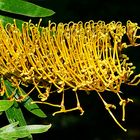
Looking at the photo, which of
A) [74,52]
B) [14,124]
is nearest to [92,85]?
[74,52]

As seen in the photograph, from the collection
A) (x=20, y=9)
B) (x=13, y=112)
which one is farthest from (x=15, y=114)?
(x=20, y=9)

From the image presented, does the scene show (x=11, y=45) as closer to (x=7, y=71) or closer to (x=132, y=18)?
(x=7, y=71)

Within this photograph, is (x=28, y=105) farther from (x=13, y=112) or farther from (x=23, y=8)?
(x=23, y=8)

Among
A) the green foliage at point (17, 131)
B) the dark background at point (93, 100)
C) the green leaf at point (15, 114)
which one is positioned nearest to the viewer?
the green foliage at point (17, 131)

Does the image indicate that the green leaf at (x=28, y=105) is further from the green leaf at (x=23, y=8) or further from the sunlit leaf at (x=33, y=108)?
the green leaf at (x=23, y=8)

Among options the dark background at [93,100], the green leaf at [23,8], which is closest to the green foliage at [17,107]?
the green leaf at [23,8]

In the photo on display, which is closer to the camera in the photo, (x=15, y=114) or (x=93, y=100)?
(x=15, y=114)
